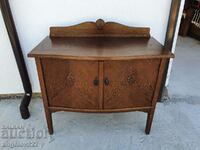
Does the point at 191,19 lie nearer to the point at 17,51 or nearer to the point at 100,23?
the point at 100,23

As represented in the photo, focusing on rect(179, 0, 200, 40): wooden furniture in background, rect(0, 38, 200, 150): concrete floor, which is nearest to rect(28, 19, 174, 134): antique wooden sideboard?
rect(0, 38, 200, 150): concrete floor

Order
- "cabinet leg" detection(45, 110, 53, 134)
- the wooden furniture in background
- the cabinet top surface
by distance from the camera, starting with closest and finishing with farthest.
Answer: the cabinet top surface, "cabinet leg" detection(45, 110, 53, 134), the wooden furniture in background

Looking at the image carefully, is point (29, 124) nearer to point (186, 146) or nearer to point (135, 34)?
point (135, 34)

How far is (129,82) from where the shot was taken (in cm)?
125

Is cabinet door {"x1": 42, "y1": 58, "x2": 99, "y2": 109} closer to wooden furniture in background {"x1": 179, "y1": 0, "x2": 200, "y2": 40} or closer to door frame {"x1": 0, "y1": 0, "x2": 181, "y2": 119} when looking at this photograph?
door frame {"x1": 0, "y1": 0, "x2": 181, "y2": 119}

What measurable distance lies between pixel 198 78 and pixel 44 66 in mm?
1922

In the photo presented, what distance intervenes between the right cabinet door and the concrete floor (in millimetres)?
306

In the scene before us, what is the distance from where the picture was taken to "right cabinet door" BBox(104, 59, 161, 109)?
3.89ft

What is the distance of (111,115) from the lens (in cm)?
171

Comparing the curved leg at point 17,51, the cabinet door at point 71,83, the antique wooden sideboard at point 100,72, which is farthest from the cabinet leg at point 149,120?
the curved leg at point 17,51

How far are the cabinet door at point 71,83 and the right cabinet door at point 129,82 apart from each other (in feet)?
0.30

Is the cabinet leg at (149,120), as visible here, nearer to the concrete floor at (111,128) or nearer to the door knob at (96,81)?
the concrete floor at (111,128)

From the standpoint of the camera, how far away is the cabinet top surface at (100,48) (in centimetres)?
112

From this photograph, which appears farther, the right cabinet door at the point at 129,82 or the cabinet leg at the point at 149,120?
the cabinet leg at the point at 149,120
